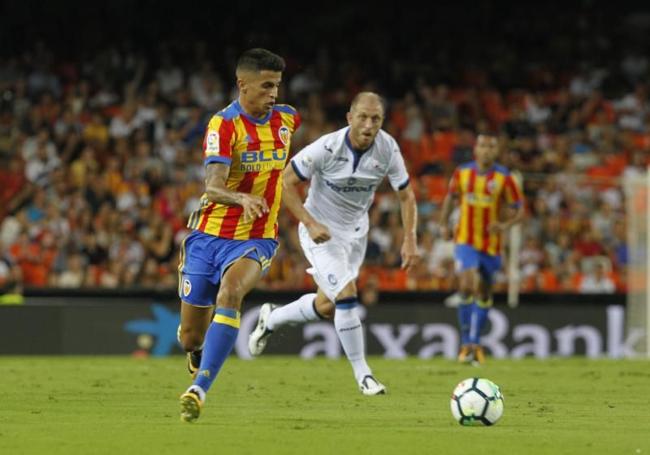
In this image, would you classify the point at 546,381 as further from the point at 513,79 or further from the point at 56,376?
the point at 513,79

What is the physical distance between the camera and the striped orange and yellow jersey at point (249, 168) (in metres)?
9.06

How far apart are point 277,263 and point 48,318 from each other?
11.7 ft

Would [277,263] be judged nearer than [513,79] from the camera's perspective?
Yes

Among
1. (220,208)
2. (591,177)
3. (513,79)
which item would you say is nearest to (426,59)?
(513,79)

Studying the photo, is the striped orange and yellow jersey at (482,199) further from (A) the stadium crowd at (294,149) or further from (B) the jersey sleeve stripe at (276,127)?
(B) the jersey sleeve stripe at (276,127)

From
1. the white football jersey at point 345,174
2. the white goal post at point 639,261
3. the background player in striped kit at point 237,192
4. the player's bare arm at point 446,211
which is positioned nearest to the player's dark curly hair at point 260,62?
the background player in striped kit at point 237,192

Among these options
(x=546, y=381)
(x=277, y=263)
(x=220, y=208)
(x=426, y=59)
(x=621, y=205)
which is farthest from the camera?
(x=426, y=59)

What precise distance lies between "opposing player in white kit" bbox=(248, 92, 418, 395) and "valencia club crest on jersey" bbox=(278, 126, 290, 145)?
100 cm

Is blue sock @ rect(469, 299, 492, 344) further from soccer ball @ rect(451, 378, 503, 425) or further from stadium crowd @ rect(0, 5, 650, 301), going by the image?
soccer ball @ rect(451, 378, 503, 425)

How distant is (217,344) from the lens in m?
8.40

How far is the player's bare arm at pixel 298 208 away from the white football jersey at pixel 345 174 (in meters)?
0.11

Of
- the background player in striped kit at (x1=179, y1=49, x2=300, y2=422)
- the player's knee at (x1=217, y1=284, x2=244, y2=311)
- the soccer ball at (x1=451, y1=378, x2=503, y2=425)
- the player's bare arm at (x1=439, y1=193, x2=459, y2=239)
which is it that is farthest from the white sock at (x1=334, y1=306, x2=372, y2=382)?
the player's bare arm at (x1=439, y1=193, x2=459, y2=239)

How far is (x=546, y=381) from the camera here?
12.7m

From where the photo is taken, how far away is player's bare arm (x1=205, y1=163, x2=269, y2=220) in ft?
26.5
